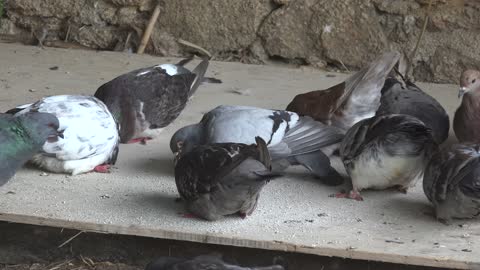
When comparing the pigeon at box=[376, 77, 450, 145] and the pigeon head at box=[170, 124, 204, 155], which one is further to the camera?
the pigeon at box=[376, 77, 450, 145]

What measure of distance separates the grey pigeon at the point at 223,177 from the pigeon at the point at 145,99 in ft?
3.29

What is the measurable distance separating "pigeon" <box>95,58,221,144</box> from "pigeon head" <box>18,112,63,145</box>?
0.65m

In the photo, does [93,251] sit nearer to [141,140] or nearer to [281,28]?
[141,140]

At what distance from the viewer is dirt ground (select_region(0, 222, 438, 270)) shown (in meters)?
3.96

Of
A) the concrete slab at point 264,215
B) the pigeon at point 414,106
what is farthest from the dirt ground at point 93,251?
the pigeon at point 414,106

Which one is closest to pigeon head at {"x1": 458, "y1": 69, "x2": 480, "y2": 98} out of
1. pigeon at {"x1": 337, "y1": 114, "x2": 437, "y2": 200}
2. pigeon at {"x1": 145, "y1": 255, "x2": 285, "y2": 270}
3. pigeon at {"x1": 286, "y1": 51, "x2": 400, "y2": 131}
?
pigeon at {"x1": 286, "y1": 51, "x2": 400, "y2": 131}

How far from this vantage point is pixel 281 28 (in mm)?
6480

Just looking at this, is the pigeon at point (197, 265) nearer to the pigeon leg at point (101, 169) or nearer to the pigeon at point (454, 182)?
the pigeon at point (454, 182)

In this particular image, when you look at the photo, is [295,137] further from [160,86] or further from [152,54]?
[152,54]

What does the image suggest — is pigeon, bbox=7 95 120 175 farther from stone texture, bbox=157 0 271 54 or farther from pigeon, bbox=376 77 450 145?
stone texture, bbox=157 0 271 54

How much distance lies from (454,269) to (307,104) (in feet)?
4.91

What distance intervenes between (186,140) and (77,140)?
53cm

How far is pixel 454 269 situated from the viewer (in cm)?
375

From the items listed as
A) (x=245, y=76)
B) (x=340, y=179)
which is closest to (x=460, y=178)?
(x=340, y=179)
